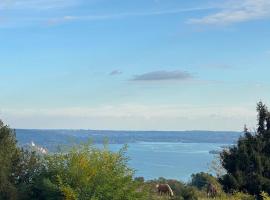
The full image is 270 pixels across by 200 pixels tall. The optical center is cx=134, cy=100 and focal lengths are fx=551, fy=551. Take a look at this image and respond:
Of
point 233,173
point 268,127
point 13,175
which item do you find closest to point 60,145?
point 13,175

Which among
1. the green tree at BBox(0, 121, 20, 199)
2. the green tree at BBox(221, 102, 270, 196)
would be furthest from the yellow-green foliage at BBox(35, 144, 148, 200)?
the green tree at BBox(221, 102, 270, 196)

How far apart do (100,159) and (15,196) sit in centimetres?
474

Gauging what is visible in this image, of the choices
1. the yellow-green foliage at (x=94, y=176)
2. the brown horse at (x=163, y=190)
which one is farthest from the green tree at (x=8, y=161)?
the brown horse at (x=163, y=190)

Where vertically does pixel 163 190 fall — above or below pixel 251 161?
below

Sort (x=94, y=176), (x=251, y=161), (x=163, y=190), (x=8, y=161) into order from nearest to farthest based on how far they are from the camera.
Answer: (x=94, y=176) → (x=8, y=161) → (x=251, y=161) → (x=163, y=190)

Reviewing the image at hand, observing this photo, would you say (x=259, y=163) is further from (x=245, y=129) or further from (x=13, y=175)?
(x=13, y=175)

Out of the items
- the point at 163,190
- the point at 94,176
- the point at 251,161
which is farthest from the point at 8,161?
the point at 251,161

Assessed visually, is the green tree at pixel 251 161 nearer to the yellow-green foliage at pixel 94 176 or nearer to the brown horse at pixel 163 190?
the brown horse at pixel 163 190

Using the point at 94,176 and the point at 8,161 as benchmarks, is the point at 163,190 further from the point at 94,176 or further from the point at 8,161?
the point at 94,176

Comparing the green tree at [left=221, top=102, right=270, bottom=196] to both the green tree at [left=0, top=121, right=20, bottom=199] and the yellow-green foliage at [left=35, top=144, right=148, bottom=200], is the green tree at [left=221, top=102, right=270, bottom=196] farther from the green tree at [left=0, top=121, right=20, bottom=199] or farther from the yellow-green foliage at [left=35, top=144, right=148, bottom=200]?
the green tree at [left=0, top=121, right=20, bottom=199]

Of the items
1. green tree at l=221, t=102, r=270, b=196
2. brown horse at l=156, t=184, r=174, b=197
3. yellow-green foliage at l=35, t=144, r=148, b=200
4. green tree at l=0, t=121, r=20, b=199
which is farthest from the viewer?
brown horse at l=156, t=184, r=174, b=197

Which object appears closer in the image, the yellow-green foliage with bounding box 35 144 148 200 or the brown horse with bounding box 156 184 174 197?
the yellow-green foliage with bounding box 35 144 148 200

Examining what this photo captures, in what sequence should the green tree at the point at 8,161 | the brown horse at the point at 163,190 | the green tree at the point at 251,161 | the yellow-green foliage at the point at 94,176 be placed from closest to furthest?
1. the yellow-green foliage at the point at 94,176
2. the green tree at the point at 8,161
3. the green tree at the point at 251,161
4. the brown horse at the point at 163,190

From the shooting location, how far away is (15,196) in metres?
24.3
